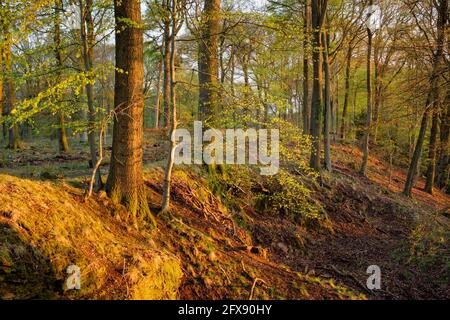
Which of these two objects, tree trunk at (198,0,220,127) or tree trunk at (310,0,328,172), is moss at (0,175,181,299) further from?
tree trunk at (310,0,328,172)

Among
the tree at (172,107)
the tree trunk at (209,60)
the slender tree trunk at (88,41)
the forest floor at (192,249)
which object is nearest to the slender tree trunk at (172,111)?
the tree at (172,107)

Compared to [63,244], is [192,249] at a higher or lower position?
lower

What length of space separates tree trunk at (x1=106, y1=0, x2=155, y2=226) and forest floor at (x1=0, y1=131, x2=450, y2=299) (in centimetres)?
32

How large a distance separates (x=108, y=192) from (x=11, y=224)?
6.03 feet

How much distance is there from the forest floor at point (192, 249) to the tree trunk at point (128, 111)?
32 centimetres

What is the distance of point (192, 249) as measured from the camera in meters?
5.67

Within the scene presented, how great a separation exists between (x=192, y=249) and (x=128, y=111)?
278 cm

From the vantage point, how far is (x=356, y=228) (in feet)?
33.9

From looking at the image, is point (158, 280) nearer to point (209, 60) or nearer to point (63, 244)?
point (63, 244)

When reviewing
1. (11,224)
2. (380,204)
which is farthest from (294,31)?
(380,204)

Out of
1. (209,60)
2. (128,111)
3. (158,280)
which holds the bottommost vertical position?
(158,280)

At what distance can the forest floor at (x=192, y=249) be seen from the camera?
391 centimetres

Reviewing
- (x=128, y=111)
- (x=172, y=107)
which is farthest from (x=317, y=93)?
(x=128, y=111)

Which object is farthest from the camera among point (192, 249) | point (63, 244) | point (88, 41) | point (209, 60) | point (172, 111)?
point (209, 60)
